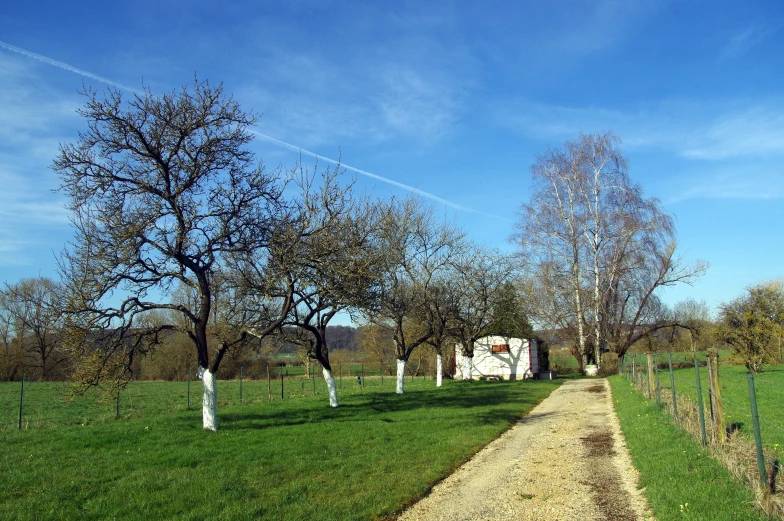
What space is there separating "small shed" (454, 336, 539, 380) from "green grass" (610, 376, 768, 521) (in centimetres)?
2507

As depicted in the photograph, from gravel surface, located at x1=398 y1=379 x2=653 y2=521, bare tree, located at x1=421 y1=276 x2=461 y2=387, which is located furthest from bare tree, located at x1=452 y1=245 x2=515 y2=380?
gravel surface, located at x1=398 y1=379 x2=653 y2=521

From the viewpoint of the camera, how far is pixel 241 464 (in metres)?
9.29

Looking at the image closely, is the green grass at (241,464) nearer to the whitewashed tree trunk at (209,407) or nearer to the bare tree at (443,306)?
the whitewashed tree trunk at (209,407)

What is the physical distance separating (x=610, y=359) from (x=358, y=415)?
2464cm

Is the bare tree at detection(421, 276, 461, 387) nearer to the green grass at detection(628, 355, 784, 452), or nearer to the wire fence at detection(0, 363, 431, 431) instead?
the wire fence at detection(0, 363, 431, 431)

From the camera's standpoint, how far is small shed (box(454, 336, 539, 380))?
120 feet

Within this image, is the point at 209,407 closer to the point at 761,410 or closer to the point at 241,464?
the point at 241,464

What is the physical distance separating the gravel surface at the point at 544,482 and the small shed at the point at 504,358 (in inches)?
928

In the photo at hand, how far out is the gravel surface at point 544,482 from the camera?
668cm

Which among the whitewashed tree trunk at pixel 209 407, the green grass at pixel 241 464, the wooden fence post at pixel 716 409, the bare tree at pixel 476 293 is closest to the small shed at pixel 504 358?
the bare tree at pixel 476 293

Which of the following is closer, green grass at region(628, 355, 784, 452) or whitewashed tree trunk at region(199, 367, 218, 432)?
green grass at region(628, 355, 784, 452)

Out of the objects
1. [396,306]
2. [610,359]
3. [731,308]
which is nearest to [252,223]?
[396,306]

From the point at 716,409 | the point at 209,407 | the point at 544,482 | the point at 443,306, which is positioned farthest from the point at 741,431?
the point at 443,306

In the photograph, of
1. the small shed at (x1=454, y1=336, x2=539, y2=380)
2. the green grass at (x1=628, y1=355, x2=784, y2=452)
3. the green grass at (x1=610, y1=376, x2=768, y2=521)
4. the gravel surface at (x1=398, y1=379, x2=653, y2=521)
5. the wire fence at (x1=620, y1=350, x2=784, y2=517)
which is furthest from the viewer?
the small shed at (x1=454, y1=336, x2=539, y2=380)
